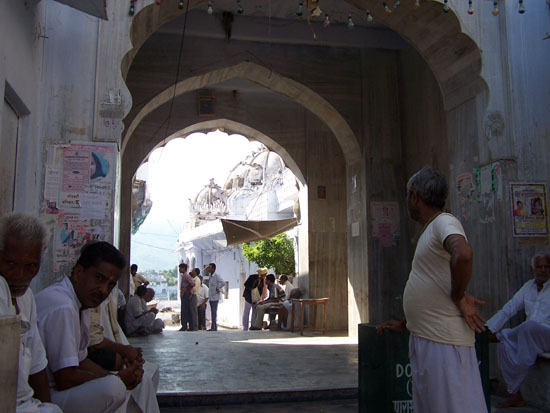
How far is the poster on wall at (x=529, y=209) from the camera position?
Result: 5.18 metres

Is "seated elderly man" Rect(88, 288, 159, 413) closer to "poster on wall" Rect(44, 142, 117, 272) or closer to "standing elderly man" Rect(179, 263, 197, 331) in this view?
"poster on wall" Rect(44, 142, 117, 272)

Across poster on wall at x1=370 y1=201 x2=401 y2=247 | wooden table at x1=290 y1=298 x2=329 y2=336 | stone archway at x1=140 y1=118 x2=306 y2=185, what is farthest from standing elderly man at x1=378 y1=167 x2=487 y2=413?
stone archway at x1=140 y1=118 x2=306 y2=185

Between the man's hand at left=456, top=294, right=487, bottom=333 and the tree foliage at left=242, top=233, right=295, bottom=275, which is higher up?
the tree foliage at left=242, top=233, right=295, bottom=275

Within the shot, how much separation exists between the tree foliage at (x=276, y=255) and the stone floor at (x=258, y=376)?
9691 millimetres

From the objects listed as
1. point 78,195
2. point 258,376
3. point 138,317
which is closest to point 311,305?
point 138,317

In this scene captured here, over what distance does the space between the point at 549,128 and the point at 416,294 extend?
11.8 feet

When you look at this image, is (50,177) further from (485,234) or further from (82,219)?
(485,234)

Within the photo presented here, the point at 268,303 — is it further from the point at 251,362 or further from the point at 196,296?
the point at 251,362

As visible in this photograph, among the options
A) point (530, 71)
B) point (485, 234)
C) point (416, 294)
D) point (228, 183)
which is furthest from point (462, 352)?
point (228, 183)

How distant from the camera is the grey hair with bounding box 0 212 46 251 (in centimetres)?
229

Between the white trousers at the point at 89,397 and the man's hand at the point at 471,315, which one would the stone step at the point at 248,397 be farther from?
the man's hand at the point at 471,315

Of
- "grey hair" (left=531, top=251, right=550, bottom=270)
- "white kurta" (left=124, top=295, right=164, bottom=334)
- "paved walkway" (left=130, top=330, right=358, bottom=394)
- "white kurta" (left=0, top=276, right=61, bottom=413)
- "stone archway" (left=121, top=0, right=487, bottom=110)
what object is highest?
"stone archway" (left=121, top=0, right=487, bottom=110)

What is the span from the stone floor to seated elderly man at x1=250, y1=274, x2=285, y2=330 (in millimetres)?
3379

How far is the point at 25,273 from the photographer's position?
Result: 2279 millimetres
